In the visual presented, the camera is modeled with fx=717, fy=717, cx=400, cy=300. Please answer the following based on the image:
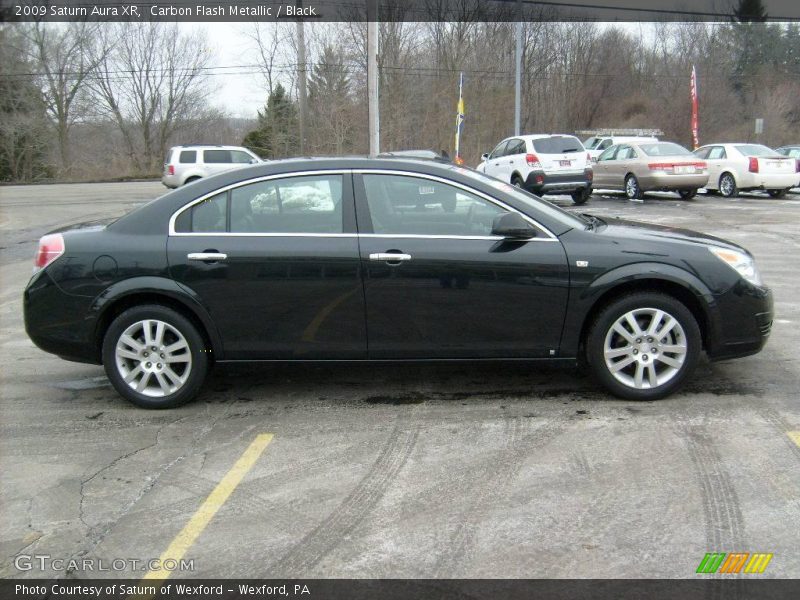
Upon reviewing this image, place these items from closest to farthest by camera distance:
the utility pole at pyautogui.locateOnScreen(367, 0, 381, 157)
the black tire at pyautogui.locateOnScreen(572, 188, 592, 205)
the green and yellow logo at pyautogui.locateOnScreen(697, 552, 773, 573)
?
the green and yellow logo at pyautogui.locateOnScreen(697, 552, 773, 573), the utility pole at pyautogui.locateOnScreen(367, 0, 381, 157), the black tire at pyautogui.locateOnScreen(572, 188, 592, 205)

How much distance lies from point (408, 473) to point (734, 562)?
1.61 m

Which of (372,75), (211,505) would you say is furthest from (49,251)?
(372,75)

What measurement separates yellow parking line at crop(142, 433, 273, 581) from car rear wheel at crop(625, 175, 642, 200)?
58.1 feet

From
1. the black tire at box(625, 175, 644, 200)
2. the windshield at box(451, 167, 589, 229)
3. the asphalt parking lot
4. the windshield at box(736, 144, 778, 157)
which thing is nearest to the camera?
the asphalt parking lot

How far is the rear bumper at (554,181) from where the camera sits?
18.1 m

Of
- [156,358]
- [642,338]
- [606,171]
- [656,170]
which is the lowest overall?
[156,358]

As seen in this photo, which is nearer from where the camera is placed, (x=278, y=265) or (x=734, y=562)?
(x=734, y=562)

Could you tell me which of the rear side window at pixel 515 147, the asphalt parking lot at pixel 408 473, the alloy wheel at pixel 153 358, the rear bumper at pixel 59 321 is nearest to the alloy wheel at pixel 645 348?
the asphalt parking lot at pixel 408 473

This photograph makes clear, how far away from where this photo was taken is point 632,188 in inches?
798

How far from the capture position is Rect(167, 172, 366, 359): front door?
4.68 meters

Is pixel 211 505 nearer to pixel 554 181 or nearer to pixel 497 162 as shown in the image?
pixel 554 181

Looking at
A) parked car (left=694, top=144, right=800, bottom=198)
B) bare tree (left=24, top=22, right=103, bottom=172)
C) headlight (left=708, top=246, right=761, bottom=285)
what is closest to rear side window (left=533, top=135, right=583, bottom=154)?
parked car (left=694, top=144, right=800, bottom=198)

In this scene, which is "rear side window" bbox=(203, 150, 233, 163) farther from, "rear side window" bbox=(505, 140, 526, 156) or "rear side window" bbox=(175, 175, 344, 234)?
"rear side window" bbox=(175, 175, 344, 234)

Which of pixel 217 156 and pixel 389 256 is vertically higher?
pixel 217 156
